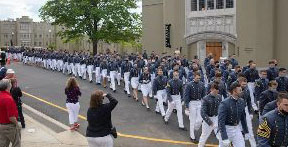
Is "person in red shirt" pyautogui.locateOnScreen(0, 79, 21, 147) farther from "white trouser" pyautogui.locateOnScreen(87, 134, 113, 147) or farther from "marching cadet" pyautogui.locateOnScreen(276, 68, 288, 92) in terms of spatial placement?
"marching cadet" pyautogui.locateOnScreen(276, 68, 288, 92)

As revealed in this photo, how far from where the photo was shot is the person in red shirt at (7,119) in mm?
8602

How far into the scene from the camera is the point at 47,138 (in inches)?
464

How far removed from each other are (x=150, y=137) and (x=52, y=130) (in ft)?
10.8

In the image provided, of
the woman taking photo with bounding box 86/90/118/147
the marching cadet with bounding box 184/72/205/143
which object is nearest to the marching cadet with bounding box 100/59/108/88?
the marching cadet with bounding box 184/72/205/143

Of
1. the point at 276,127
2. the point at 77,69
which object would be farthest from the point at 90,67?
the point at 276,127

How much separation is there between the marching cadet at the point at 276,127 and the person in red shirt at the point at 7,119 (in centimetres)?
535

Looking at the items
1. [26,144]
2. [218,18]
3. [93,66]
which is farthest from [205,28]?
[26,144]

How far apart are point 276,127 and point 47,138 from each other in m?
7.64

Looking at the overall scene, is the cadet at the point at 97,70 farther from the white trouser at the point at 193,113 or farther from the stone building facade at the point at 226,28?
the white trouser at the point at 193,113

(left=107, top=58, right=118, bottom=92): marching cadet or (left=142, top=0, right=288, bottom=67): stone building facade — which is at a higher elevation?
(left=142, top=0, right=288, bottom=67): stone building facade

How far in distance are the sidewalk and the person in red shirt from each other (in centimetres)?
223

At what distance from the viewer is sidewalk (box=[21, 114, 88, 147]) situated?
11203 mm

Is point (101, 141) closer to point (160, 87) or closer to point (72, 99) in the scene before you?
point (72, 99)

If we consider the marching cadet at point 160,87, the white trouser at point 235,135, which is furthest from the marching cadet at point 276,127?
the marching cadet at point 160,87
